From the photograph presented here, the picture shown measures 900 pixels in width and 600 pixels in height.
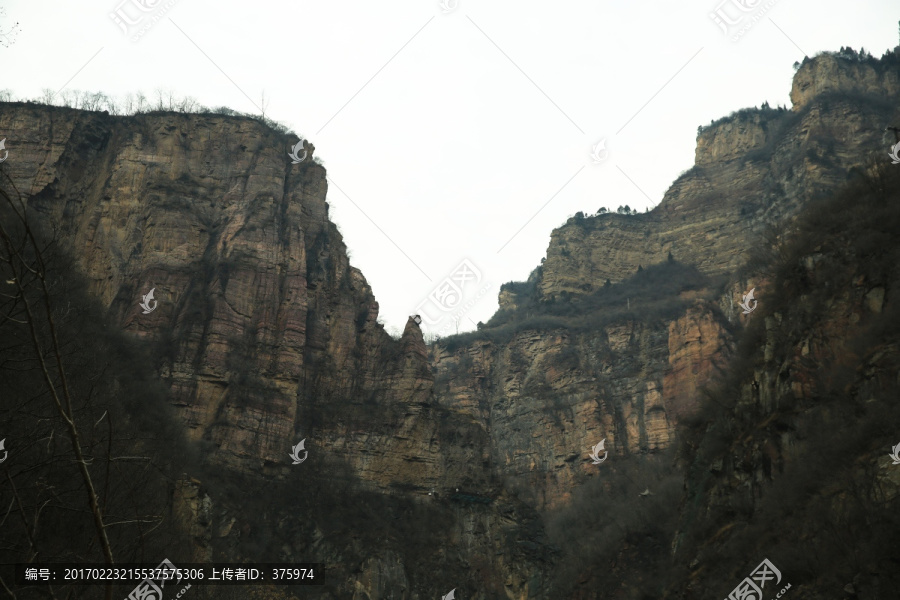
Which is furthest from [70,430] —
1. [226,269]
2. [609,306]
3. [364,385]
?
[609,306]

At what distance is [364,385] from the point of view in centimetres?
6406

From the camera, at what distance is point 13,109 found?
214 feet

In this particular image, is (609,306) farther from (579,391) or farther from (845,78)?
(845,78)

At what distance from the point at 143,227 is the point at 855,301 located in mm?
51771

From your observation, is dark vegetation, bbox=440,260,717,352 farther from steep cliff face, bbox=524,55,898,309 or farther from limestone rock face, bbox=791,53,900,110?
limestone rock face, bbox=791,53,900,110

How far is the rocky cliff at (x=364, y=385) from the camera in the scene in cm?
4609

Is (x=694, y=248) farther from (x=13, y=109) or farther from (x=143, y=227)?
(x=13, y=109)

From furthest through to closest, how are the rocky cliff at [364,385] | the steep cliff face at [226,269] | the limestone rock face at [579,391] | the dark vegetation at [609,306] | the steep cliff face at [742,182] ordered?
the dark vegetation at [609,306]
the steep cliff face at [742,182]
the limestone rock face at [579,391]
the steep cliff face at [226,269]
the rocky cliff at [364,385]

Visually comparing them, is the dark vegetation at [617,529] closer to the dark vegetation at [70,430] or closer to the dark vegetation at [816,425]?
the dark vegetation at [816,425]

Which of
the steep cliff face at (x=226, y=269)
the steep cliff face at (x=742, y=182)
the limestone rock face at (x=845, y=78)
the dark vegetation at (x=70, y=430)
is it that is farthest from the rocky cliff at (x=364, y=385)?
the dark vegetation at (x=70, y=430)

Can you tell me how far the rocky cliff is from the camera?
151 ft

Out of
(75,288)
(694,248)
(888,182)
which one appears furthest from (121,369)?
(694,248)

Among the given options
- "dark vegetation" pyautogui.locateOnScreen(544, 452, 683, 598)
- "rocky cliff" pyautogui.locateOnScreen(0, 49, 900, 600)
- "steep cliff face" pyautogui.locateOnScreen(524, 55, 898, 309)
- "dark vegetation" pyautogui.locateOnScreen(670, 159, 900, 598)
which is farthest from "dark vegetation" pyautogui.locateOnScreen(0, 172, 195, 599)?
"steep cliff face" pyautogui.locateOnScreen(524, 55, 898, 309)

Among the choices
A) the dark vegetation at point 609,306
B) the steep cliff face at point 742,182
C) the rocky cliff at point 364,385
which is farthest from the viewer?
the dark vegetation at point 609,306
